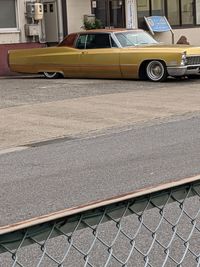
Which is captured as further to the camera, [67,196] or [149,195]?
[67,196]

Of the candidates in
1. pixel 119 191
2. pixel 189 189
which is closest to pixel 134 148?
pixel 119 191

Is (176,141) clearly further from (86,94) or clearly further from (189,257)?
(86,94)

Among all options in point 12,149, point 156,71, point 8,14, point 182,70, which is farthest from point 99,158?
point 8,14

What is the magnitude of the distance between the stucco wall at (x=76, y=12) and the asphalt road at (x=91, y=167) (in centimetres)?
1334

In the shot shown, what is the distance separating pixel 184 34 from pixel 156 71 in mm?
8819

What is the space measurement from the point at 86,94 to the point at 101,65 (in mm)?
3146

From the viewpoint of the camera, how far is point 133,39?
1930 cm

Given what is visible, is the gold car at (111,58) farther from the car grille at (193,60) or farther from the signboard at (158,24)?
the signboard at (158,24)

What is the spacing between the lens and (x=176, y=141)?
952cm

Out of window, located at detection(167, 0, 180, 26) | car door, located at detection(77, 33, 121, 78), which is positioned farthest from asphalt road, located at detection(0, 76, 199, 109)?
window, located at detection(167, 0, 180, 26)

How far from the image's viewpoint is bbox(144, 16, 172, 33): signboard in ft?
82.5

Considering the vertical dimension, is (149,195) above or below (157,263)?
above

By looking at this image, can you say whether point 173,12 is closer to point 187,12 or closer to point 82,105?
point 187,12

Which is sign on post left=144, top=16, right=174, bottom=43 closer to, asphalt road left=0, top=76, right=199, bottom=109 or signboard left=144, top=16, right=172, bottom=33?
signboard left=144, top=16, right=172, bottom=33
